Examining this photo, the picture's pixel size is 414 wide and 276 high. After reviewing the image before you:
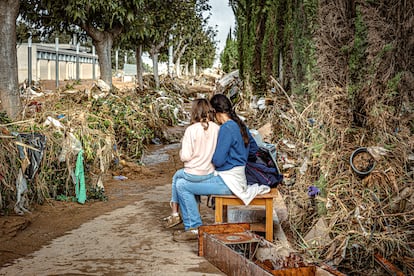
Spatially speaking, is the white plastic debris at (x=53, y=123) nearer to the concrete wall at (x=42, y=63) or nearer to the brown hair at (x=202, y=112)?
the brown hair at (x=202, y=112)

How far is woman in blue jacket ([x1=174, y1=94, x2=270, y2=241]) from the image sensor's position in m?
5.96

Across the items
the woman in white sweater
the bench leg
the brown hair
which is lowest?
the bench leg

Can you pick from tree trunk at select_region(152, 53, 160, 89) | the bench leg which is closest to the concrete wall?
tree trunk at select_region(152, 53, 160, 89)

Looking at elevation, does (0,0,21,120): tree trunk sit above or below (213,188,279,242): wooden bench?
above

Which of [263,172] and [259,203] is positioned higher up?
[263,172]

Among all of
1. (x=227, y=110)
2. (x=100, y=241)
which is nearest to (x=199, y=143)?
(x=227, y=110)

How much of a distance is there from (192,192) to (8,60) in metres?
4.81

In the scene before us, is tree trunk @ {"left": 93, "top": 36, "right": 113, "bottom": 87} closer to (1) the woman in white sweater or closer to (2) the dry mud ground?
(2) the dry mud ground

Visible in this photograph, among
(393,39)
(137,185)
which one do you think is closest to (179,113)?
(137,185)

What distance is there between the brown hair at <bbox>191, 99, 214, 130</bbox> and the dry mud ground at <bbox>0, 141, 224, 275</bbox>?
4.57 feet

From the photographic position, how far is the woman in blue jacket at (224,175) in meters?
5.96

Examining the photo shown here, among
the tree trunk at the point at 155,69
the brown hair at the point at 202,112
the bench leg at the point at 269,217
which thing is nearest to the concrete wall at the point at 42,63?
the tree trunk at the point at 155,69

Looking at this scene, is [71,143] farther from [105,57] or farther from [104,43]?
[105,57]

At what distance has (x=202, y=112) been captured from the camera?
6191 mm
